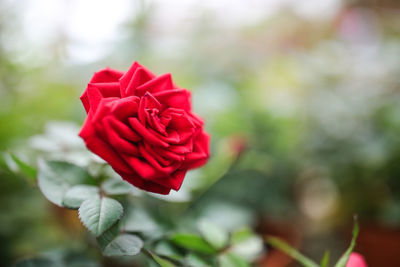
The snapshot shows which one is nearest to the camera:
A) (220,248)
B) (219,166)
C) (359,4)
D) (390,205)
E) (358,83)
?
(220,248)

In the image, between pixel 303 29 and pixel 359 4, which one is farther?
pixel 359 4

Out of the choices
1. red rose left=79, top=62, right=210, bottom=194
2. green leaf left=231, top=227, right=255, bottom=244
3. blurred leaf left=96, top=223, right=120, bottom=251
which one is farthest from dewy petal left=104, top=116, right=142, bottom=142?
green leaf left=231, top=227, right=255, bottom=244

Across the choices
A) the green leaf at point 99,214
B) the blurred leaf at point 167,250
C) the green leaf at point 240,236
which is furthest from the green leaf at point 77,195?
the green leaf at point 240,236

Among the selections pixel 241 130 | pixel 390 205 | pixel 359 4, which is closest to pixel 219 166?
pixel 241 130

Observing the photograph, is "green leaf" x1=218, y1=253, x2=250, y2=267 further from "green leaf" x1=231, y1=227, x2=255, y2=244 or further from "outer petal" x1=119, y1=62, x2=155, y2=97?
"outer petal" x1=119, y1=62, x2=155, y2=97

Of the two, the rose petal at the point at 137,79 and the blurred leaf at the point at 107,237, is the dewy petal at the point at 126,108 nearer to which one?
the rose petal at the point at 137,79

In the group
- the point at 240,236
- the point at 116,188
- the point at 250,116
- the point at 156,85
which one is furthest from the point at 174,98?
the point at 250,116

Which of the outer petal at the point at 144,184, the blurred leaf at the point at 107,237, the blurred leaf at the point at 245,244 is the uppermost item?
the outer petal at the point at 144,184

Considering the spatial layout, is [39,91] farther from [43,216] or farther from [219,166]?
[219,166]
